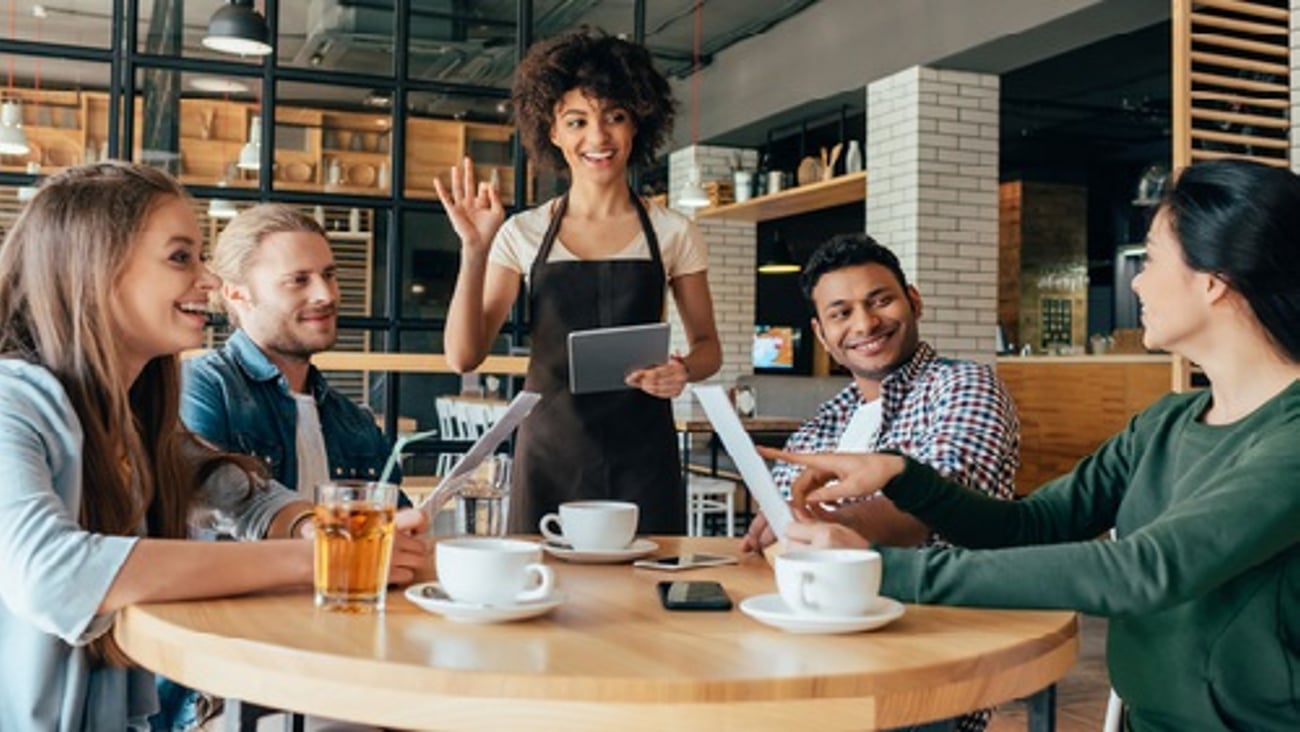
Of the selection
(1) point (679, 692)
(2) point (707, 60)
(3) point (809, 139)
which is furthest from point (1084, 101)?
(1) point (679, 692)

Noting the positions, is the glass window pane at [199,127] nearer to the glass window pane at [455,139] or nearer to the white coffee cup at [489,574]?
the glass window pane at [455,139]

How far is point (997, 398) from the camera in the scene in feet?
5.71

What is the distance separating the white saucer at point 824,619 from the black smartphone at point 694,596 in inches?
3.1

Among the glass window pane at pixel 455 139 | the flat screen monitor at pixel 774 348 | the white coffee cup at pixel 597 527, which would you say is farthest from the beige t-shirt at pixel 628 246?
the flat screen monitor at pixel 774 348

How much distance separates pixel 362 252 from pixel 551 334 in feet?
5.98

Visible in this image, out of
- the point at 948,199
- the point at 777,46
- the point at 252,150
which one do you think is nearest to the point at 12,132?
the point at 252,150

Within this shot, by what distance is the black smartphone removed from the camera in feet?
4.06

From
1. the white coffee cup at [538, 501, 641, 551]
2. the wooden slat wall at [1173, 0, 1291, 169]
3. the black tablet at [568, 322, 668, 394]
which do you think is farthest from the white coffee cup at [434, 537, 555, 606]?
the wooden slat wall at [1173, 0, 1291, 169]

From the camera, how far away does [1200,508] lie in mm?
1166

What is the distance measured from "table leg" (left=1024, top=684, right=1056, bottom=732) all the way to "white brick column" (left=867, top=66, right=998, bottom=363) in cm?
611

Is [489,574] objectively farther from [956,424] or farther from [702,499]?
[702,499]

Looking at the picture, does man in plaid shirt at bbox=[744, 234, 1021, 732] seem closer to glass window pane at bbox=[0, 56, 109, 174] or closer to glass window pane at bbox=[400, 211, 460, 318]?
glass window pane at bbox=[400, 211, 460, 318]

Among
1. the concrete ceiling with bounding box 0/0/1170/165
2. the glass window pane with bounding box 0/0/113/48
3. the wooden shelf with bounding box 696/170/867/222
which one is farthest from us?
the glass window pane with bounding box 0/0/113/48

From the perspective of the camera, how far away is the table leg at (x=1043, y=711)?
1227 mm
